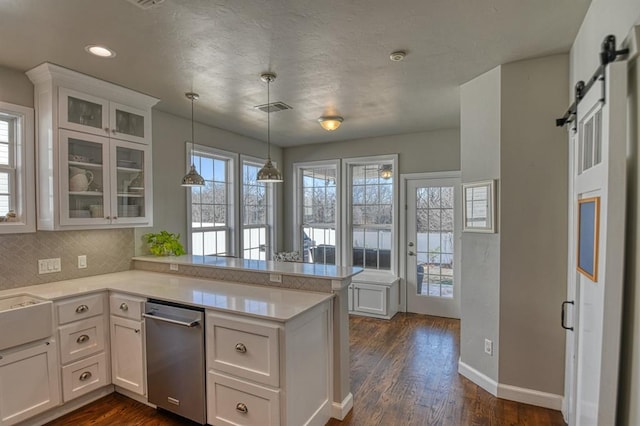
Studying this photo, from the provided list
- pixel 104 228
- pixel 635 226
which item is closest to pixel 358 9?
pixel 635 226

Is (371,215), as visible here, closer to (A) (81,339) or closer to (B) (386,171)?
(B) (386,171)

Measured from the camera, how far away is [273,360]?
1.95 meters

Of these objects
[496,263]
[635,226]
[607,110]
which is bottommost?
[496,263]

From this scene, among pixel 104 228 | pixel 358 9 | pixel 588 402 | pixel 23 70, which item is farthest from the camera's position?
pixel 104 228

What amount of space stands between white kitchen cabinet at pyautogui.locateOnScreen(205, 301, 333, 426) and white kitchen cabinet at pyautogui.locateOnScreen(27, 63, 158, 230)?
1637mm

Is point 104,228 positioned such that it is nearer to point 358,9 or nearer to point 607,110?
point 358,9

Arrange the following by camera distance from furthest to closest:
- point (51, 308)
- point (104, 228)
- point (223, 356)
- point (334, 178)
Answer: point (334, 178)
point (104, 228)
point (51, 308)
point (223, 356)

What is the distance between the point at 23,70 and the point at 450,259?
16.5ft

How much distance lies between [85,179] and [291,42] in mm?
2110

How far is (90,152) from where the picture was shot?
2.90 metres

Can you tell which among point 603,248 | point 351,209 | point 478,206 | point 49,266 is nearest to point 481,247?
point 478,206

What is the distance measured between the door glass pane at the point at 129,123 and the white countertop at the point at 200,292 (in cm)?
138

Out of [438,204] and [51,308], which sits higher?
[438,204]

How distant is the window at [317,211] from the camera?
5613mm
